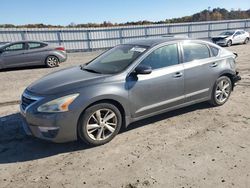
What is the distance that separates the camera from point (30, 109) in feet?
11.9

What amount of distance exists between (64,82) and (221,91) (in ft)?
11.3

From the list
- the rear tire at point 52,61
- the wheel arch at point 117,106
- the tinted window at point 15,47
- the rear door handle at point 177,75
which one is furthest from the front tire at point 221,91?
the tinted window at point 15,47

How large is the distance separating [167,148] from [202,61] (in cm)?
212

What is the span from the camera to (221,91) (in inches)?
212

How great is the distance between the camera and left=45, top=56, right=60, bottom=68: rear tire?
11.6 meters

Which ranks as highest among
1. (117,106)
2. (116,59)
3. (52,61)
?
(116,59)

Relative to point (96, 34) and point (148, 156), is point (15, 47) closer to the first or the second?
point (148, 156)

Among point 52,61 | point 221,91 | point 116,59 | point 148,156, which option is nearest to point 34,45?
point 52,61

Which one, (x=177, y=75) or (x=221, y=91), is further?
(x=221, y=91)

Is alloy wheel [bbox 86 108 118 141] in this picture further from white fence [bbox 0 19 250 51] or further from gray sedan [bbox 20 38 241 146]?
white fence [bbox 0 19 250 51]

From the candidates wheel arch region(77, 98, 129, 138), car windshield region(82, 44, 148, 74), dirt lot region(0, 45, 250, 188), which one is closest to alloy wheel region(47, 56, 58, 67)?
dirt lot region(0, 45, 250, 188)

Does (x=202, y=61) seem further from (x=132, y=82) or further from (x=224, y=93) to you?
(x=132, y=82)

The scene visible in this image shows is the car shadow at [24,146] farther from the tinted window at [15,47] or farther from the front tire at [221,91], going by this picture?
the tinted window at [15,47]

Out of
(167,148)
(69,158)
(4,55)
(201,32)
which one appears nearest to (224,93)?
(167,148)
